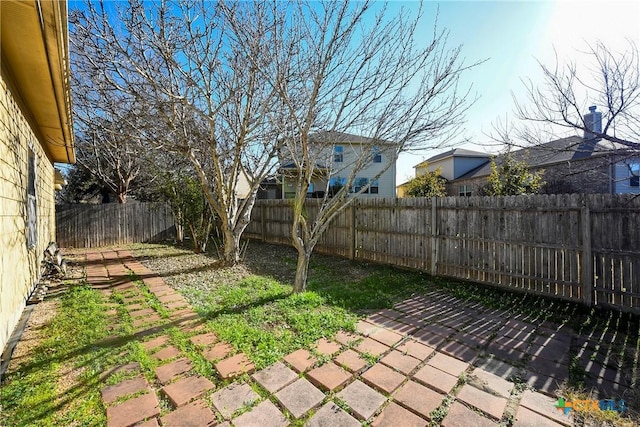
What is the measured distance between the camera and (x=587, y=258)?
410 cm

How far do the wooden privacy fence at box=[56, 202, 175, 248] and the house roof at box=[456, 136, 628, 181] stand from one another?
427 inches

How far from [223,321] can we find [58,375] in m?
1.50

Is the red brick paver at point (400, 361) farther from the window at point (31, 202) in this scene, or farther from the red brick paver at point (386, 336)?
the window at point (31, 202)

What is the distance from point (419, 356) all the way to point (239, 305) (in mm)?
2453

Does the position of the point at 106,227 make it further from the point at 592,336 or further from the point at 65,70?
the point at 592,336

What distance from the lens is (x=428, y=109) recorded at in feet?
15.0

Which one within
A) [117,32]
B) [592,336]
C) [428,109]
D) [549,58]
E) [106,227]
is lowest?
[592,336]

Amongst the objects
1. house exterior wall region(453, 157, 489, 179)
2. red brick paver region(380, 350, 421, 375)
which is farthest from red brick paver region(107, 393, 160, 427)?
house exterior wall region(453, 157, 489, 179)

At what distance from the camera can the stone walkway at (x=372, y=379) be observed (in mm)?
2023

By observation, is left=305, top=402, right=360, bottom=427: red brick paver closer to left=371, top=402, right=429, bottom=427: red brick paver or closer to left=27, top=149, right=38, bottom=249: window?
left=371, top=402, right=429, bottom=427: red brick paver

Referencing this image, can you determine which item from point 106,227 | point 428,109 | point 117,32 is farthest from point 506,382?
point 106,227

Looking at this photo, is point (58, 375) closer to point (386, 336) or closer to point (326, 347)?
point (326, 347)

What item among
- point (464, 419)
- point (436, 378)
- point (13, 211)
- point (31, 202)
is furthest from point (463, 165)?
point (13, 211)

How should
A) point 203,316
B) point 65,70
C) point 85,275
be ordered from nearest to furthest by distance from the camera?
point 65,70 → point 203,316 → point 85,275
